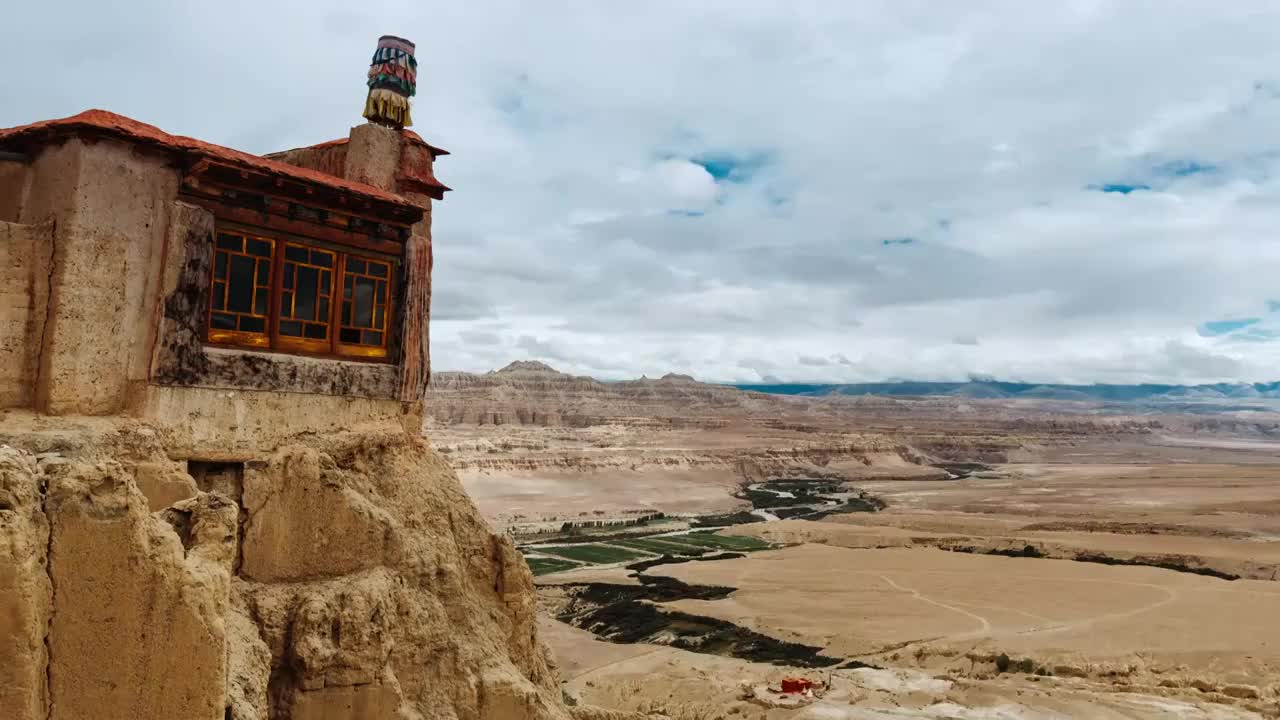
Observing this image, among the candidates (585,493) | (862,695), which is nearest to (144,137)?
(862,695)

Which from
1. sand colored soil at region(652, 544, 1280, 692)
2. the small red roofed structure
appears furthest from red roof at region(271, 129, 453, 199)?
sand colored soil at region(652, 544, 1280, 692)

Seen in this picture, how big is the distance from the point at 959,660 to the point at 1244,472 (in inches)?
3382

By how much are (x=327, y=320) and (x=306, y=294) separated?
1.23 ft

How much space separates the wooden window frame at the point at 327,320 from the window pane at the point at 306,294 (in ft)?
0.31

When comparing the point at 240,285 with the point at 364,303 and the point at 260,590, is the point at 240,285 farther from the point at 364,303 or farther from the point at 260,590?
the point at 260,590

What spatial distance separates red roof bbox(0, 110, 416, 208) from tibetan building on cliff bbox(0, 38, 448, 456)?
0.08 feet

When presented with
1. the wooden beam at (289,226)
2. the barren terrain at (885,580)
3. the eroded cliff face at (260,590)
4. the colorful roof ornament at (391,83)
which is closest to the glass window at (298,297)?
the wooden beam at (289,226)

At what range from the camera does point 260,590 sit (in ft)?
28.4

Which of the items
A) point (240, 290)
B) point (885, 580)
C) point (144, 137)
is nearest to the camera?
point (144, 137)

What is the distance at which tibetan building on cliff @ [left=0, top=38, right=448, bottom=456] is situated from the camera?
8.34 metres

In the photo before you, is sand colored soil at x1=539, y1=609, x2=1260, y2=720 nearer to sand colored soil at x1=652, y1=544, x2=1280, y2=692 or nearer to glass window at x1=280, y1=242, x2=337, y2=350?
sand colored soil at x1=652, y1=544, x2=1280, y2=692

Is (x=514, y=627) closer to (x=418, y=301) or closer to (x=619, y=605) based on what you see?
(x=418, y=301)

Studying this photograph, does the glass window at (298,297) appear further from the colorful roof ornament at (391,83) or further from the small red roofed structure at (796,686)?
the small red roofed structure at (796,686)

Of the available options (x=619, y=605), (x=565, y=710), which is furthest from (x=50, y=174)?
(x=619, y=605)
